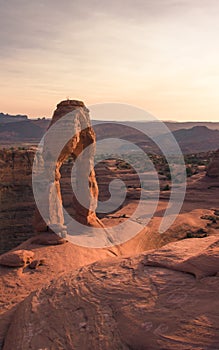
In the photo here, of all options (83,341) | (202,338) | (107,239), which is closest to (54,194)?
(107,239)

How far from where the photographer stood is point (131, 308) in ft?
22.3

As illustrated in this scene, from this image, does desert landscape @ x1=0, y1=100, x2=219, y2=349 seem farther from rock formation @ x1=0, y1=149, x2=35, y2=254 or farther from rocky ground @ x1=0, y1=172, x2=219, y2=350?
rock formation @ x1=0, y1=149, x2=35, y2=254

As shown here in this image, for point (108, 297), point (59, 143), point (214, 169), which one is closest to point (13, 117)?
point (214, 169)

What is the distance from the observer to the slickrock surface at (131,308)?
233 inches

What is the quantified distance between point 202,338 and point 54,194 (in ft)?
31.7

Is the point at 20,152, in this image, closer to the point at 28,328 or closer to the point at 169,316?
the point at 28,328

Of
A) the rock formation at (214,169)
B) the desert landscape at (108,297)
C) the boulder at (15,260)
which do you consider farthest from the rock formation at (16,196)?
the rock formation at (214,169)

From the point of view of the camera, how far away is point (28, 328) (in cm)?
713

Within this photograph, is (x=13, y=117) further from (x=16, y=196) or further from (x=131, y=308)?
(x=131, y=308)

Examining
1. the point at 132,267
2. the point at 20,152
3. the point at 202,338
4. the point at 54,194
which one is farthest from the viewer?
the point at 20,152

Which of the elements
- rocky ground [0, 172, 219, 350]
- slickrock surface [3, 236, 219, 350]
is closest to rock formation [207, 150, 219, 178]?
rocky ground [0, 172, 219, 350]

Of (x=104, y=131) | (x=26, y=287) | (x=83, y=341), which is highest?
(x=104, y=131)

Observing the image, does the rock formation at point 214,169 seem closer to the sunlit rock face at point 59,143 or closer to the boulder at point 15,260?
the sunlit rock face at point 59,143

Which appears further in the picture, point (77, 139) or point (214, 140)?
point (214, 140)
